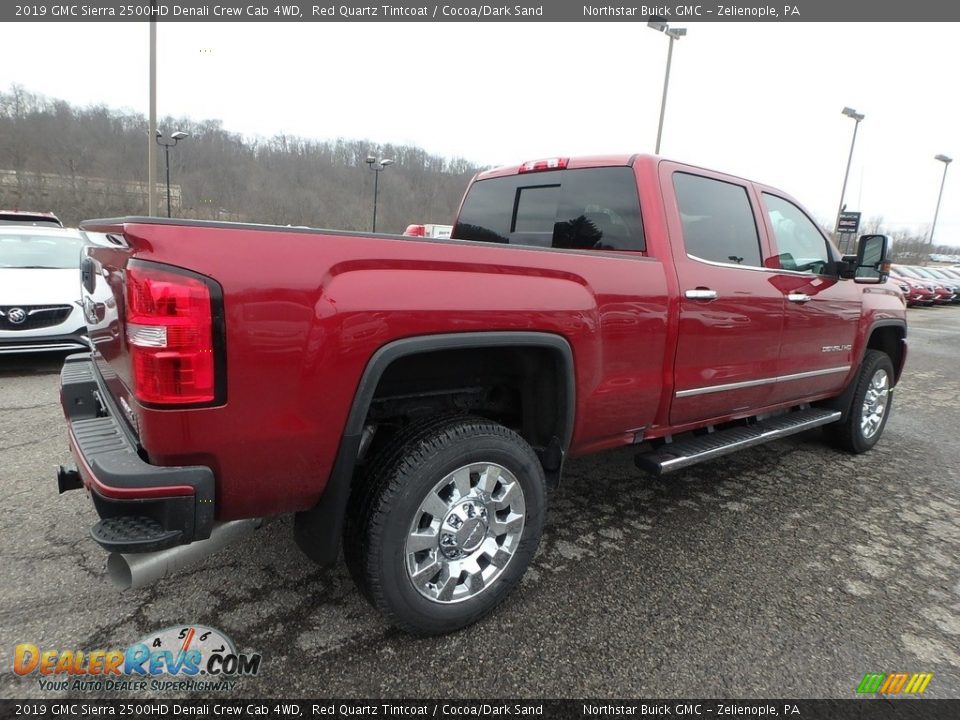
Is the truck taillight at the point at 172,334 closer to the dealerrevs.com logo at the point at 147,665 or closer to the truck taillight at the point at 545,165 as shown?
the dealerrevs.com logo at the point at 147,665

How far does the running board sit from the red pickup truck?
2 cm

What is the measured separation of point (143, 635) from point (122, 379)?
1010 mm

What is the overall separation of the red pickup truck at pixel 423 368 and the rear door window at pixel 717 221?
0.06ft

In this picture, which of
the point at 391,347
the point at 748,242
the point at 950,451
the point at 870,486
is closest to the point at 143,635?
the point at 391,347

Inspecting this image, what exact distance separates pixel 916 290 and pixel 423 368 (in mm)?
27209

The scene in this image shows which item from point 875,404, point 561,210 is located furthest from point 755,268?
point 875,404

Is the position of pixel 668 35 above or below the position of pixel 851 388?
above

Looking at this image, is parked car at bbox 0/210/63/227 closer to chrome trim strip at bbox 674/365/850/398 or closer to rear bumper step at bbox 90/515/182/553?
rear bumper step at bbox 90/515/182/553

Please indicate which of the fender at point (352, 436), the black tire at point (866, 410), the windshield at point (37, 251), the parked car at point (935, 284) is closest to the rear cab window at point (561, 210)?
the fender at point (352, 436)

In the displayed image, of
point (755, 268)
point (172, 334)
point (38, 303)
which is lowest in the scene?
point (38, 303)

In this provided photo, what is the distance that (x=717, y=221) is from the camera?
10.8 feet

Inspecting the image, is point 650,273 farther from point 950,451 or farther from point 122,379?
point 950,451

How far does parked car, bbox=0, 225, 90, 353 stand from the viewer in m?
5.63

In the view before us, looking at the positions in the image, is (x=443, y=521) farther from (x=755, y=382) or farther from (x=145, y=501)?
(x=755, y=382)
